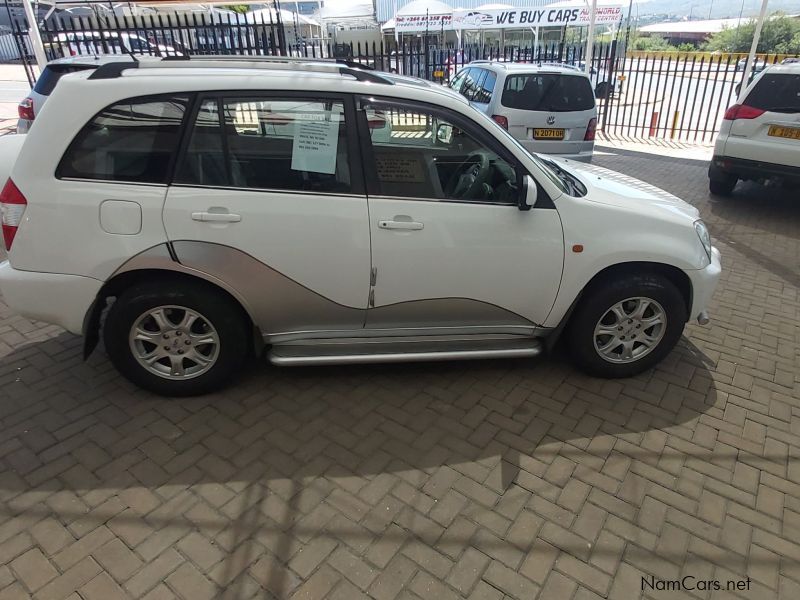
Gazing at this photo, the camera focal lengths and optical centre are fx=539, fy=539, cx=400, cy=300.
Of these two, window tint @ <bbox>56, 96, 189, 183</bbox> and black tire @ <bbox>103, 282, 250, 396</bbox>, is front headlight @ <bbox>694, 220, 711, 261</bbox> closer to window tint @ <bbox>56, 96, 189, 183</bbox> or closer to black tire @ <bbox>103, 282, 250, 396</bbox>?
black tire @ <bbox>103, 282, 250, 396</bbox>

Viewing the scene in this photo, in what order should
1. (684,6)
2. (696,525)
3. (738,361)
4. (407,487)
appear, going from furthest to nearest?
(684,6) < (738,361) < (407,487) < (696,525)

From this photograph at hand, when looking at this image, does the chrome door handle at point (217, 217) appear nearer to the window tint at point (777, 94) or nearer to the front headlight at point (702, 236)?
the front headlight at point (702, 236)

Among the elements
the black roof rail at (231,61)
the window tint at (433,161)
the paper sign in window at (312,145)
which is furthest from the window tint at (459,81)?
the paper sign in window at (312,145)

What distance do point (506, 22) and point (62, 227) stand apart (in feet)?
73.0

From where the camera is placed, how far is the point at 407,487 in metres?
2.68

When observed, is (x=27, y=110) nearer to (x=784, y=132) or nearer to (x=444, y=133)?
(x=444, y=133)

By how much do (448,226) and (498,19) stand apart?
21755 millimetres

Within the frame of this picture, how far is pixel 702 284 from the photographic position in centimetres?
337

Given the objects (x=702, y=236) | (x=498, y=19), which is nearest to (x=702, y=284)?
(x=702, y=236)

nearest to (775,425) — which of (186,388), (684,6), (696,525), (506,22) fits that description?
(696,525)

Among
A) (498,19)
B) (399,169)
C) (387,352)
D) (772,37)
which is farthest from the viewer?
(772,37)

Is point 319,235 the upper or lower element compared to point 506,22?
lower

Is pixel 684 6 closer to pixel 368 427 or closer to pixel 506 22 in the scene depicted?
pixel 506 22

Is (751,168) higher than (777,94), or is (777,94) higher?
(777,94)
